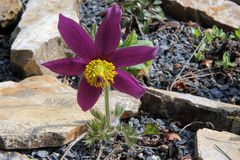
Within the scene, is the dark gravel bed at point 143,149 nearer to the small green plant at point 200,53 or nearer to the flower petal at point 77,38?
the flower petal at point 77,38

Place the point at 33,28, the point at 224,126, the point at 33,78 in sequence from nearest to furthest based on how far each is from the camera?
1. the point at 224,126
2. the point at 33,78
3. the point at 33,28

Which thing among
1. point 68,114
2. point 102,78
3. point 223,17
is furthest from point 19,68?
point 223,17

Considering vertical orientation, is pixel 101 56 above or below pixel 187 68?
above

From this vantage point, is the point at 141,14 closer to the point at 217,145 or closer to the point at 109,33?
the point at 217,145

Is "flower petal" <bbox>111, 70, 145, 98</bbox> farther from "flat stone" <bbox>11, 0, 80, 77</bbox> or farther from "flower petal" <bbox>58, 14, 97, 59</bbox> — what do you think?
Result: "flat stone" <bbox>11, 0, 80, 77</bbox>

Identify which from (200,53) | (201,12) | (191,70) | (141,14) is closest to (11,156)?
(191,70)

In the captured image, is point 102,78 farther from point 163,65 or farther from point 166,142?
point 163,65

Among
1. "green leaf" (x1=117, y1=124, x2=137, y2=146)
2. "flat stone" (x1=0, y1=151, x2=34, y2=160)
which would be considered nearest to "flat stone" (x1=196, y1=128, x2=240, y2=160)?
"green leaf" (x1=117, y1=124, x2=137, y2=146)
